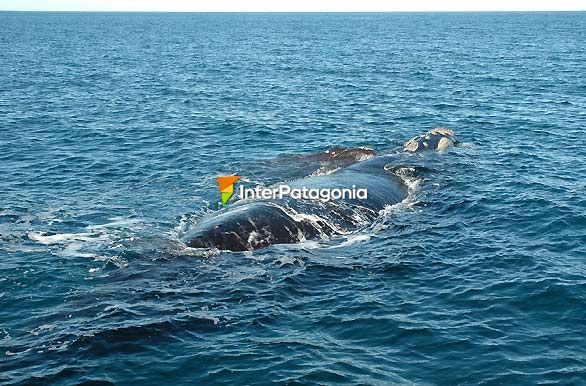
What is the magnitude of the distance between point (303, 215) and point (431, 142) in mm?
19360

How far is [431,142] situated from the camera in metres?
47.2

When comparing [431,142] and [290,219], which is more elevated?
[431,142]

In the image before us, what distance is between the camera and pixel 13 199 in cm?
3644

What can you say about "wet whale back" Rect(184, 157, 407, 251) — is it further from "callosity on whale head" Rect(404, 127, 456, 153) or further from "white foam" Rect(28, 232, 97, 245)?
"callosity on whale head" Rect(404, 127, 456, 153)

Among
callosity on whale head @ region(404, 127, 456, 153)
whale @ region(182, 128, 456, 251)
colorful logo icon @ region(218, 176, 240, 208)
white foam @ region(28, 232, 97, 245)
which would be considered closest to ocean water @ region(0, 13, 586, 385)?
white foam @ region(28, 232, 97, 245)

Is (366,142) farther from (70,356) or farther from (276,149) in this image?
(70,356)

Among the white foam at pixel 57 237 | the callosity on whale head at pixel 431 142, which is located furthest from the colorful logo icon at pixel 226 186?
the callosity on whale head at pixel 431 142

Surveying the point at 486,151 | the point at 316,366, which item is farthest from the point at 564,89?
the point at 316,366

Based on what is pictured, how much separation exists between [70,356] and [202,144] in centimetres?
3183

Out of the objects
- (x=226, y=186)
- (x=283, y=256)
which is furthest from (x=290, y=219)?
(x=226, y=186)

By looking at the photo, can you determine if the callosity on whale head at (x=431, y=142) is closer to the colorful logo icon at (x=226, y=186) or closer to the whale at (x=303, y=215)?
the whale at (x=303, y=215)

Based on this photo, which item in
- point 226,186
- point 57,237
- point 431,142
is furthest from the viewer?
point 431,142

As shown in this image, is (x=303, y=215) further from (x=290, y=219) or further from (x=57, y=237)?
(x=57, y=237)

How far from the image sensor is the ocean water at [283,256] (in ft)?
67.8
